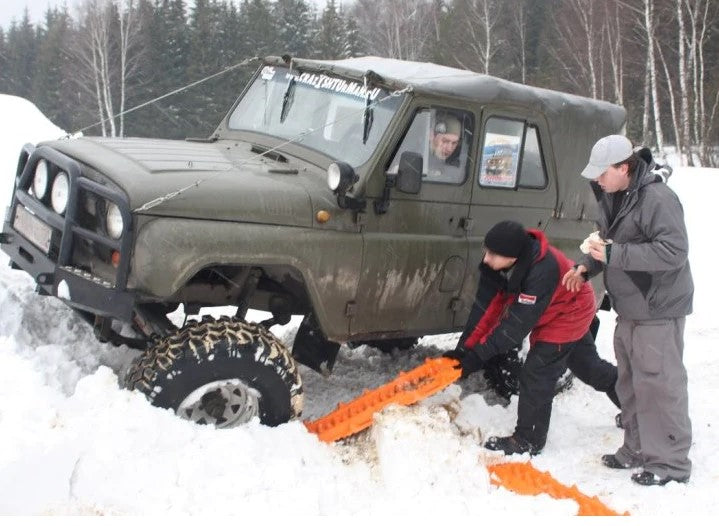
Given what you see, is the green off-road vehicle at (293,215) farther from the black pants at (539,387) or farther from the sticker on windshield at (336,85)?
the black pants at (539,387)

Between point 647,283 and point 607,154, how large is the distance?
0.68 meters

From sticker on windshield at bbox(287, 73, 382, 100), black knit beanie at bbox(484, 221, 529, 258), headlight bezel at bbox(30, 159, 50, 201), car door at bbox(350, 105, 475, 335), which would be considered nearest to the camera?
black knit beanie at bbox(484, 221, 529, 258)

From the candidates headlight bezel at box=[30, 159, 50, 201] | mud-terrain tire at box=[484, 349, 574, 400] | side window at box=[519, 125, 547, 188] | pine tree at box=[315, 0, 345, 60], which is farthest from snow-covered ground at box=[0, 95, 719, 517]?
pine tree at box=[315, 0, 345, 60]

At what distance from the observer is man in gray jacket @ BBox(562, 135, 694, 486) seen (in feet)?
12.6

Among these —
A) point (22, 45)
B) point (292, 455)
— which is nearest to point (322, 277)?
point (292, 455)

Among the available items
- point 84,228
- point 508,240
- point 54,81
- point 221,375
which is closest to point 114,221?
point 84,228

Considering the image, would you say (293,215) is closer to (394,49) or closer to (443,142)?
(443,142)

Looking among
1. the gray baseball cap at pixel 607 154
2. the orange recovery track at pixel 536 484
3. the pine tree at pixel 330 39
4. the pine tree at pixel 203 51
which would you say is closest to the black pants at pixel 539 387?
the orange recovery track at pixel 536 484

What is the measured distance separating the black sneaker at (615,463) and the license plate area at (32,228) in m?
3.18

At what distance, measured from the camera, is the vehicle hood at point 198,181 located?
12.3ft

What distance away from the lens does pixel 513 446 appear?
443 centimetres

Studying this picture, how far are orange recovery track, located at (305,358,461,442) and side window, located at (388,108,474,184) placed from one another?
115 centimetres

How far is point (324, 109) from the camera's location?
4910mm

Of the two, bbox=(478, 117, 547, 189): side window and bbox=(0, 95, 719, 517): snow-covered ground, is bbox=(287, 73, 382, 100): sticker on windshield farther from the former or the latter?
bbox=(0, 95, 719, 517): snow-covered ground
